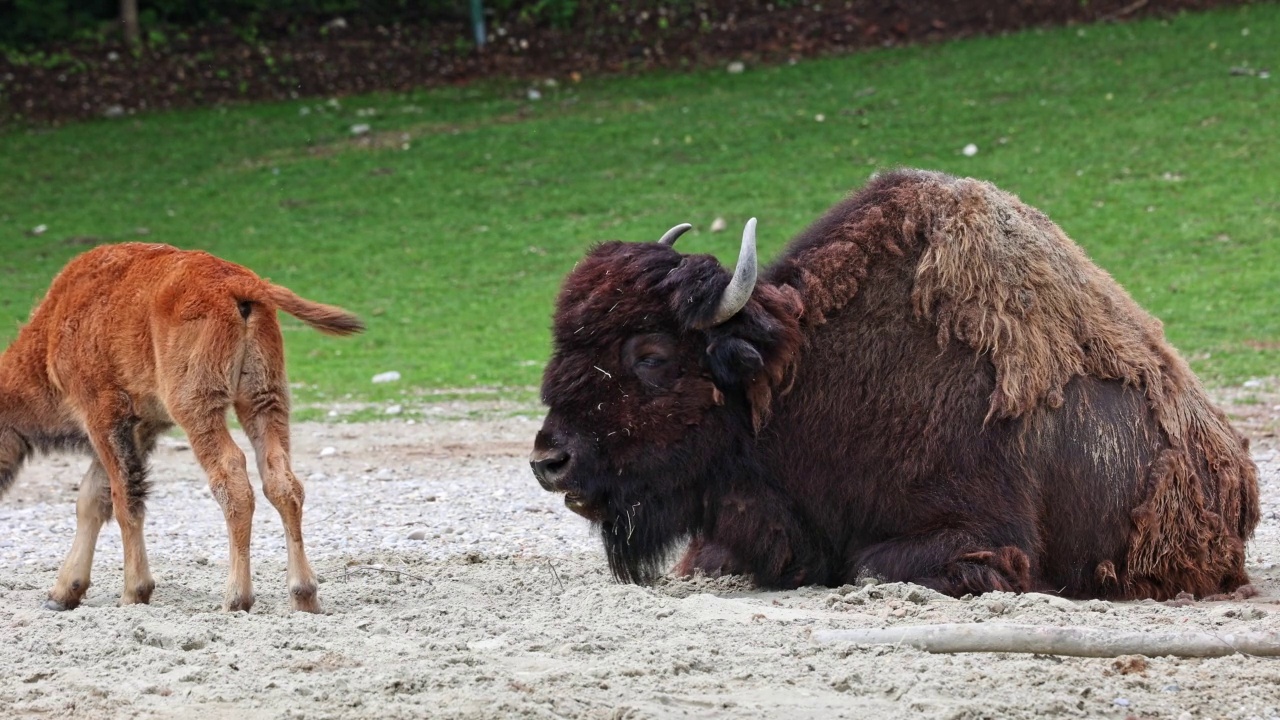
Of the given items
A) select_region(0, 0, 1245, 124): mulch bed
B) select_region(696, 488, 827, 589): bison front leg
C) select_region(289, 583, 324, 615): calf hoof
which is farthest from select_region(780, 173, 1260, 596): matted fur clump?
select_region(0, 0, 1245, 124): mulch bed

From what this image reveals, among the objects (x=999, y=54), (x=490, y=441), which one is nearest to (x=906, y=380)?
(x=490, y=441)

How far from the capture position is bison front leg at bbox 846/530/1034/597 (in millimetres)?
6191

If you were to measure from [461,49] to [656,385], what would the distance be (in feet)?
83.0

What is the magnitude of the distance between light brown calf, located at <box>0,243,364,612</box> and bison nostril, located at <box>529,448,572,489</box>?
100cm

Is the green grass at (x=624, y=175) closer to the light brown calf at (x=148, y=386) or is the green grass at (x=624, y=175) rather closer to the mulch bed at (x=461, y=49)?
the mulch bed at (x=461, y=49)

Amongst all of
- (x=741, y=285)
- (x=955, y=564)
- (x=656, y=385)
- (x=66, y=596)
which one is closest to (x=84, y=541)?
(x=66, y=596)

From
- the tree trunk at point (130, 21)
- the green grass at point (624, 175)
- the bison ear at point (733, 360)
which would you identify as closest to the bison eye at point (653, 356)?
the bison ear at point (733, 360)

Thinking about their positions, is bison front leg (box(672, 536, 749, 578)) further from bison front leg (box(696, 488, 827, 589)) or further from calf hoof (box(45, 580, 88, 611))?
calf hoof (box(45, 580, 88, 611))

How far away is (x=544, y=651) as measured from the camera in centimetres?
523

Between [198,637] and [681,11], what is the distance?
1068 inches

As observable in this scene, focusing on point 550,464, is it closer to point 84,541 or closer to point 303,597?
point 303,597

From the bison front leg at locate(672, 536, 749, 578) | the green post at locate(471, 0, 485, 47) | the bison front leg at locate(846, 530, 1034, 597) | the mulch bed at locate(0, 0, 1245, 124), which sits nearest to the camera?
the bison front leg at locate(846, 530, 1034, 597)

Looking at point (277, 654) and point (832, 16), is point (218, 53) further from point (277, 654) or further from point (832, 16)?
point (277, 654)

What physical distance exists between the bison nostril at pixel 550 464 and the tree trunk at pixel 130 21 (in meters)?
26.3
